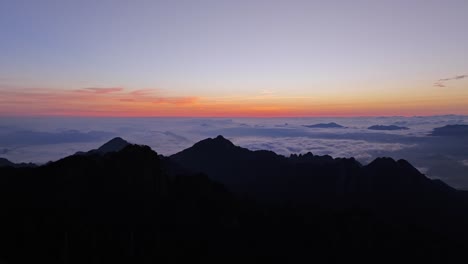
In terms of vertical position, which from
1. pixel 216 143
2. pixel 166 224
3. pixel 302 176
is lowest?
pixel 302 176

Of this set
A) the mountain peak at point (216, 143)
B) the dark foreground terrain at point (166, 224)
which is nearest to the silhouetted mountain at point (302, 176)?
the mountain peak at point (216, 143)

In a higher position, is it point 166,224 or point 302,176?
point 166,224

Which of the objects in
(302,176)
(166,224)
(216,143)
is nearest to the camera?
(166,224)

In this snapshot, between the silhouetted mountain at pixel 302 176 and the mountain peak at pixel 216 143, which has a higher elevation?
the mountain peak at pixel 216 143

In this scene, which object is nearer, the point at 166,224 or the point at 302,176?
the point at 166,224

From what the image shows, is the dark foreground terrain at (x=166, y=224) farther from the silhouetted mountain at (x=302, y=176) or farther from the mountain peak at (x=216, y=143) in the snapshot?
the mountain peak at (x=216, y=143)

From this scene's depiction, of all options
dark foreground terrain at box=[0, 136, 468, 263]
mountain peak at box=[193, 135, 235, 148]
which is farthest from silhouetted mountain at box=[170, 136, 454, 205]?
dark foreground terrain at box=[0, 136, 468, 263]

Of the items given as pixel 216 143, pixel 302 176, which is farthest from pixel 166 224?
pixel 216 143

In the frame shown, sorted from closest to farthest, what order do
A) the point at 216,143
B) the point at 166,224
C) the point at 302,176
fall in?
the point at 166,224
the point at 302,176
the point at 216,143

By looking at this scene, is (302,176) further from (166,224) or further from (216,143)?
(166,224)

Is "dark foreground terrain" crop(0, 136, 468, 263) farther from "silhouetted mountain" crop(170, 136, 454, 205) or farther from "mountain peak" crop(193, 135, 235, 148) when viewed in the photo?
"mountain peak" crop(193, 135, 235, 148)

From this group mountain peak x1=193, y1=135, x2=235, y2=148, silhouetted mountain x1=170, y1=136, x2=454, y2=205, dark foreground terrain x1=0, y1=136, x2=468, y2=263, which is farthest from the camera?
mountain peak x1=193, y1=135, x2=235, y2=148

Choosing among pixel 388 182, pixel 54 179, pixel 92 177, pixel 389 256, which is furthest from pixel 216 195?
pixel 388 182

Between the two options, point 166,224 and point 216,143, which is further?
point 216,143
